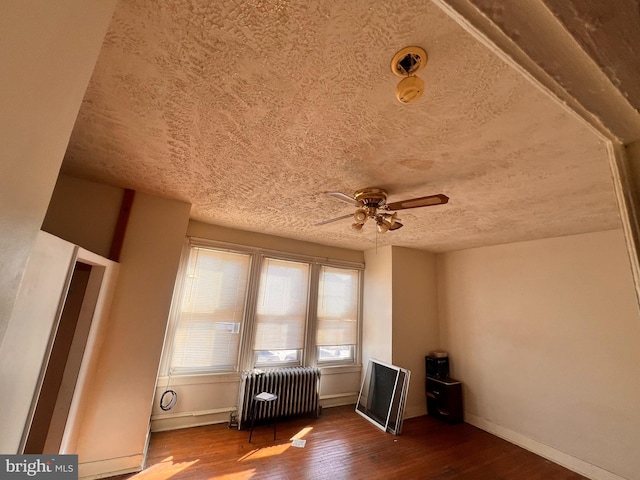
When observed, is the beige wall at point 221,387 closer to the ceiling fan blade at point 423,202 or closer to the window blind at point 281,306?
the window blind at point 281,306

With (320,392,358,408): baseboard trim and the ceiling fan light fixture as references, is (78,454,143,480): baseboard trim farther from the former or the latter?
the ceiling fan light fixture

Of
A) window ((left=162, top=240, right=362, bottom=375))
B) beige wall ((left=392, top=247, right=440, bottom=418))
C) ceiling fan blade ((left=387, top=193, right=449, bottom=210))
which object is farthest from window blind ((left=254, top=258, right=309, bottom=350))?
ceiling fan blade ((left=387, top=193, right=449, bottom=210))

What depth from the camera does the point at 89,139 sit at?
1.84 meters

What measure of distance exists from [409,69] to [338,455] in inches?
137

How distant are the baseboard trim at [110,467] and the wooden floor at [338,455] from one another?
0.06 m

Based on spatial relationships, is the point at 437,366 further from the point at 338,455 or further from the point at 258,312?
the point at 258,312

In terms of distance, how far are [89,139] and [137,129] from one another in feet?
1.53

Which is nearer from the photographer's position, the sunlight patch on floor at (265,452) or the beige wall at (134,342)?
the beige wall at (134,342)

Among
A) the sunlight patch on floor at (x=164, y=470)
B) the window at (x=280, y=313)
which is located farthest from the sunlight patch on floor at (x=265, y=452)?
the window at (x=280, y=313)

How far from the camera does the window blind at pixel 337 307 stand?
4.36m

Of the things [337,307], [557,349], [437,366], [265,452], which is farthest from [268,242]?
[557,349]

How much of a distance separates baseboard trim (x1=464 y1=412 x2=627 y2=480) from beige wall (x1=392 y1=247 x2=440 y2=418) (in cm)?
78

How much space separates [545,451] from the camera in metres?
3.08

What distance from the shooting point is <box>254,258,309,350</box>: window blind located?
3891 millimetres
